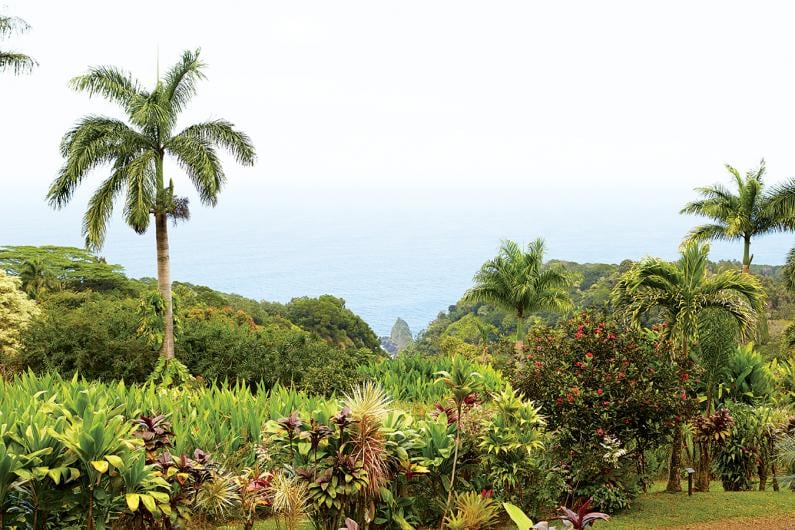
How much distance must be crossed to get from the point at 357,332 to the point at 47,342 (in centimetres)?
2783

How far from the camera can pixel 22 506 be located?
22.4 feet

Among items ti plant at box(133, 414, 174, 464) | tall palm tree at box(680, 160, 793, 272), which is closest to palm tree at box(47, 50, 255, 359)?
ti plant at box(133, 414, 174, 464)

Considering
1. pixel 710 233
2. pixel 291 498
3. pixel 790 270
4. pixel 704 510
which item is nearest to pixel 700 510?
pixel 704 510

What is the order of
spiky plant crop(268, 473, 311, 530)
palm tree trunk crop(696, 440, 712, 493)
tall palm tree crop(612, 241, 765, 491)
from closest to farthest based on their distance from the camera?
spiky plant crop(268, 473, 311, 530) → tall palm tree crop(612, 241, 765, 491) → palm tree trunk crop(696, 440, 712, 493)

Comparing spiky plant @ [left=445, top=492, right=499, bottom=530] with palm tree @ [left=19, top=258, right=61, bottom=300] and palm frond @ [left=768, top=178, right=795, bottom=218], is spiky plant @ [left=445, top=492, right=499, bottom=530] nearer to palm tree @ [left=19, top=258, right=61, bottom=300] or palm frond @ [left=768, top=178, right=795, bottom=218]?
palm frond @ [left=768, top=178, right=795, bottom=218]

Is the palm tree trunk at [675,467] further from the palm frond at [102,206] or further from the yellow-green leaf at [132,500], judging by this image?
Answer: the palm frond at [102,206]

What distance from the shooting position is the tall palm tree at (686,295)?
11133 mm

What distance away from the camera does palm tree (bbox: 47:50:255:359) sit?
1677cm

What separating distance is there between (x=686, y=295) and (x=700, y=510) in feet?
10.5

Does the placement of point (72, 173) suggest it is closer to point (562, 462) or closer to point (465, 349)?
point (562, 462)

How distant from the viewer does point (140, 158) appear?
16.8 metres

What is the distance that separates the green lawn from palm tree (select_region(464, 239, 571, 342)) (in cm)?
1544

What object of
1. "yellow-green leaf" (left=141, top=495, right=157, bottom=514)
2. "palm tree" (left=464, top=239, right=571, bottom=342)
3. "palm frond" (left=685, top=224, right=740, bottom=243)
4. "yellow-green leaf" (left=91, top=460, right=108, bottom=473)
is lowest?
"yellow-green leaf" (left=141, top=495, right=157, bottom=514)

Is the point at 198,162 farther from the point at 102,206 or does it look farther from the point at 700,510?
the point at 700,510
